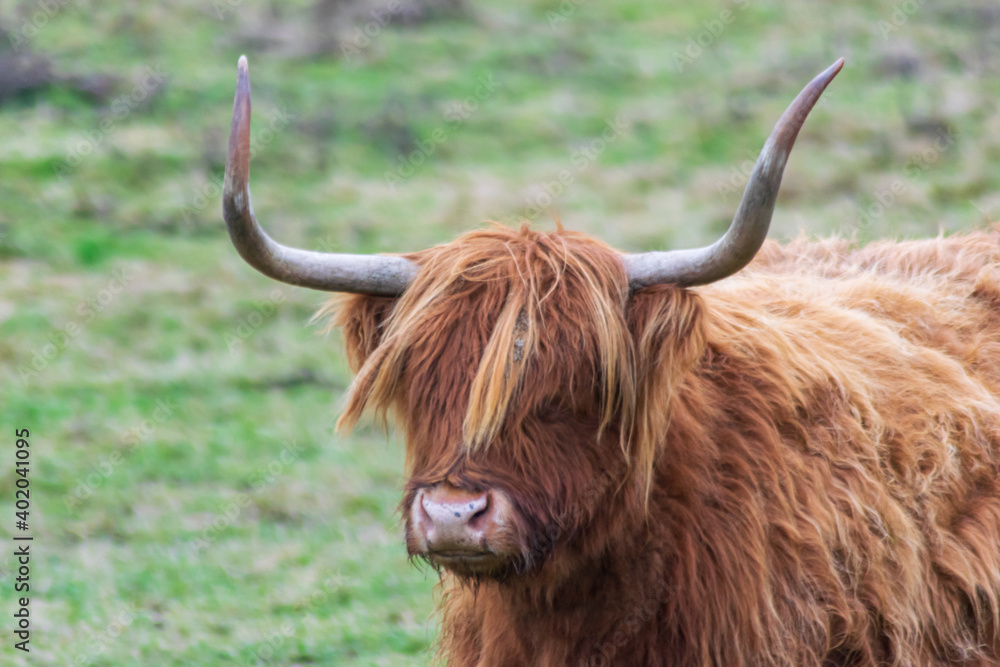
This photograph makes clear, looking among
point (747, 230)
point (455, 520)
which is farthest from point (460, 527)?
point (747, 230)

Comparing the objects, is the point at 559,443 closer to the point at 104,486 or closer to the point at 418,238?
the point at 104,486

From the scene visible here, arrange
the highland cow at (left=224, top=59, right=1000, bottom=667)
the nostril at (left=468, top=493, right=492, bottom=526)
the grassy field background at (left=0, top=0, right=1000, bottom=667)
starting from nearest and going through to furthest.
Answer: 1. the nostril at (left=468, top=493, right=492, bottom=526)
2. the highland cow at (left=224, top=59, right=1000, bottom=667)
3. the grassy field background at (left=0, top=0, right=1000, bottom=667)

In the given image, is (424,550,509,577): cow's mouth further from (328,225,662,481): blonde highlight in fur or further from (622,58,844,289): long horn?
(622,58,844,289): long horn

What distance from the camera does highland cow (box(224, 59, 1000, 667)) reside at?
2836 millimetres

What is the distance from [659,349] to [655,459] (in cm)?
29

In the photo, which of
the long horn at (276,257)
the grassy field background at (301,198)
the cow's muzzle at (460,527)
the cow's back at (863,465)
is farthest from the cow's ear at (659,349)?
the grassy field background at (301,198)

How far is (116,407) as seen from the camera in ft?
23.8

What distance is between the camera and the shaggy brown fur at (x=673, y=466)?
292 cm

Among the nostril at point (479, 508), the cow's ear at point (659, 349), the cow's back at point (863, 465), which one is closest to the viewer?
the nostril at point (479, 508)

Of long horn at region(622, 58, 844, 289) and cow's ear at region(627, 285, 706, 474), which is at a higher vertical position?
long horn at region(622, 58, 844, 289)

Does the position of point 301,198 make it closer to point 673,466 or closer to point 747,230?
point 673,466

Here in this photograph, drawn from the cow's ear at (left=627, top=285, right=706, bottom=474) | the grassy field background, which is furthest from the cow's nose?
the grassy field background

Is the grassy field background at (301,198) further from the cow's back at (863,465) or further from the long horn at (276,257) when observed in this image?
the cow's back at (863,465)

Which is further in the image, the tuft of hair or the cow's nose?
the tuft of hair
